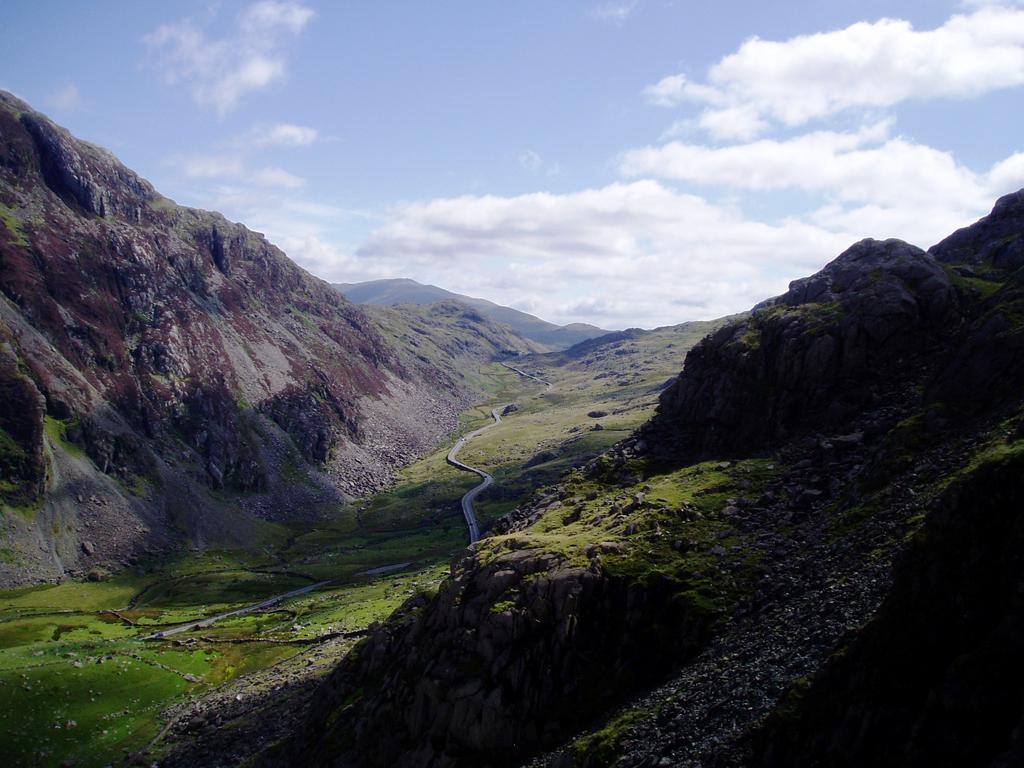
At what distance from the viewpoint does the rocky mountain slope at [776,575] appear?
25.9 m

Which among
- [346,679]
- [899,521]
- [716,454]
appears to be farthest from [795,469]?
[346,679]

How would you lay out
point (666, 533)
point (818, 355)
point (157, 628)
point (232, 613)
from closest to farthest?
point (666, 533) → point (818, 355) → point (157, 628) → point (232, 613)

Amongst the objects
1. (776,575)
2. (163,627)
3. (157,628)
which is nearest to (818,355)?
(776,575)

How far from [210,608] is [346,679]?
9648cm

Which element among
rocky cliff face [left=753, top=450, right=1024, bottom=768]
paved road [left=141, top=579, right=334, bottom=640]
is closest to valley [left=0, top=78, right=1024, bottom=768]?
rocky cliff face [left=753, top=450, right=1024, bottom=768]

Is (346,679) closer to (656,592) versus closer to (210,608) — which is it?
(656,592)

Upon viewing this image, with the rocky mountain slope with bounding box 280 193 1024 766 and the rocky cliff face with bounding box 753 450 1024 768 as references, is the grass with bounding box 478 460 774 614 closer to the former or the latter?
the rocky mountain slope with bounding box 280 193 1024 766

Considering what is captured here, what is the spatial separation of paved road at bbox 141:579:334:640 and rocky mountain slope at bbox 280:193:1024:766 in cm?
7639

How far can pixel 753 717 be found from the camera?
3053cm

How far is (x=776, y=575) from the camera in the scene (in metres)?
41.9

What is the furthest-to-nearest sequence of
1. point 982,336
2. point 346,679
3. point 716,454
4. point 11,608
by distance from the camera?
point 11,608 → point 716,454 → point 346,679 → point 982,336

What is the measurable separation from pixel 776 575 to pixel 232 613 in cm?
12545

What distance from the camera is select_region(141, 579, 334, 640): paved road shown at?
402ft

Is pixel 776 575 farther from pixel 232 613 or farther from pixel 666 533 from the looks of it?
pixel 232 613
